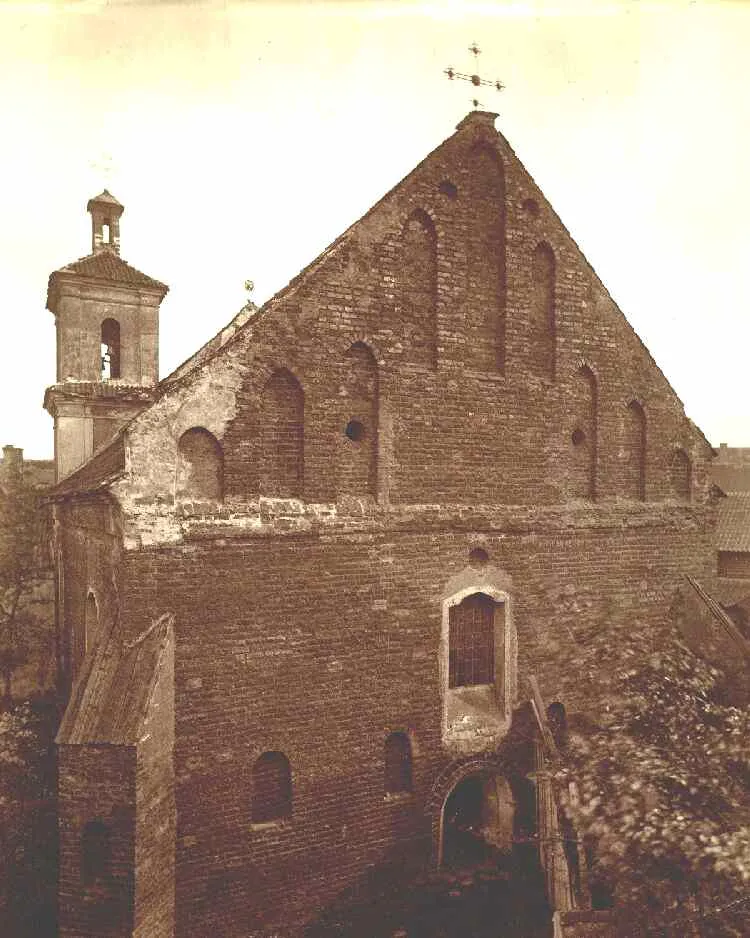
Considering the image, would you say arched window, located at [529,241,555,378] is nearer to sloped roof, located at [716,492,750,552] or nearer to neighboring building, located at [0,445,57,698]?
neighboring building, located at [0,445,57,698]

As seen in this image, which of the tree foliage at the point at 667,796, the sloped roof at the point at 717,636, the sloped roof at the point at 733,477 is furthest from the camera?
the sloped roof at the point at 733,477

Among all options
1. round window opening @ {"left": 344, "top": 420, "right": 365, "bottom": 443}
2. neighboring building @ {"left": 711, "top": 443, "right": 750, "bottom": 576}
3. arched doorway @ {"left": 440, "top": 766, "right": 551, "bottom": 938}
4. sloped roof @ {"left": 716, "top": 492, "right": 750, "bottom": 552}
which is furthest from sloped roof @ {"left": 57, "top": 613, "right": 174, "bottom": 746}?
sloped roof @ {"left": 716, "top": 492, "right": 750, "bottom": 552}

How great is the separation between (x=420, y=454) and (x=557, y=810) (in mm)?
5848

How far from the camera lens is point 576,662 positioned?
33.7 ft

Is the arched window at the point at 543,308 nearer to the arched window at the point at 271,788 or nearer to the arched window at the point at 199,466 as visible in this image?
the arched window at the point at 199,466

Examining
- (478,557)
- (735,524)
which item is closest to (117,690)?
(478,557)

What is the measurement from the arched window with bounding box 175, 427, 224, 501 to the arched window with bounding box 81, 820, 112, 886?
4133 millimetres

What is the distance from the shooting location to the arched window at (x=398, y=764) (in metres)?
10.4

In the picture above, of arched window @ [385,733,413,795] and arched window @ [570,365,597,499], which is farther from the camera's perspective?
arched window @ [570,365,597,499]

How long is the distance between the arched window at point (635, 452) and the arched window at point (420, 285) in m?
4.22

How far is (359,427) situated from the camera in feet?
33.6

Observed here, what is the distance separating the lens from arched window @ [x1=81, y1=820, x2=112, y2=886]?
321 inches

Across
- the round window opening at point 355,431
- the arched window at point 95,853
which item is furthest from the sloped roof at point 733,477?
the arched window at point 95,853

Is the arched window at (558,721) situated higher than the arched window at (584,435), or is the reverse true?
the arched window at (584,435)
